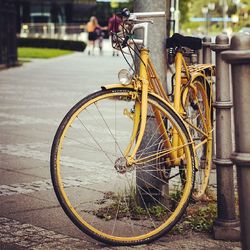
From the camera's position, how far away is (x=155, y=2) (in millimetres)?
5590

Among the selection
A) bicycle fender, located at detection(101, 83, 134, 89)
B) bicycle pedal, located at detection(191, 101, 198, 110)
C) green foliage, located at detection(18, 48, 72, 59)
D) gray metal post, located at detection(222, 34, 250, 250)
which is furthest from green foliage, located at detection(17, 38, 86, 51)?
gray metal post, located at detection(222, 34, 250, 250)

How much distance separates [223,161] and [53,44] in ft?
134

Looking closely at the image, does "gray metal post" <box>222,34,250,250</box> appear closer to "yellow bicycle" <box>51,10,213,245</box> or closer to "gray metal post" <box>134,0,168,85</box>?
"yellow bicycle" <box>51,10,213,245</box>

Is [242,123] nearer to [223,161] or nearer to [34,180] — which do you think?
[223,161]

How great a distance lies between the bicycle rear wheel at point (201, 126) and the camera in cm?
580

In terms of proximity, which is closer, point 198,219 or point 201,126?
point 198,219

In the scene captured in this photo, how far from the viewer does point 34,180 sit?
6977 mm

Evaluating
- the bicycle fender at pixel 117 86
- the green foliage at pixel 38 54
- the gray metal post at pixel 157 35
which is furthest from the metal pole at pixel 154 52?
the green foliage at pixel 38 54

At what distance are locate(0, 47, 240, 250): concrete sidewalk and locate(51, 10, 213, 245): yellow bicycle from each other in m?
0.19

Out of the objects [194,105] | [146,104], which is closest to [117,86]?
[146,104]

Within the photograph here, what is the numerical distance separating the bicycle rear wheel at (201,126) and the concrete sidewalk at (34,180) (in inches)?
34.8

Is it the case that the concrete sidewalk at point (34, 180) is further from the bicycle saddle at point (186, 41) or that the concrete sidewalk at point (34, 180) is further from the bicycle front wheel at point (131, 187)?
the bicycle saddle at point (186, 41)

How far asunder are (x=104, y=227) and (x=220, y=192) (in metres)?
0.78

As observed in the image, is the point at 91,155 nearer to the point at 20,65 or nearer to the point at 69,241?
the point at 69,241
